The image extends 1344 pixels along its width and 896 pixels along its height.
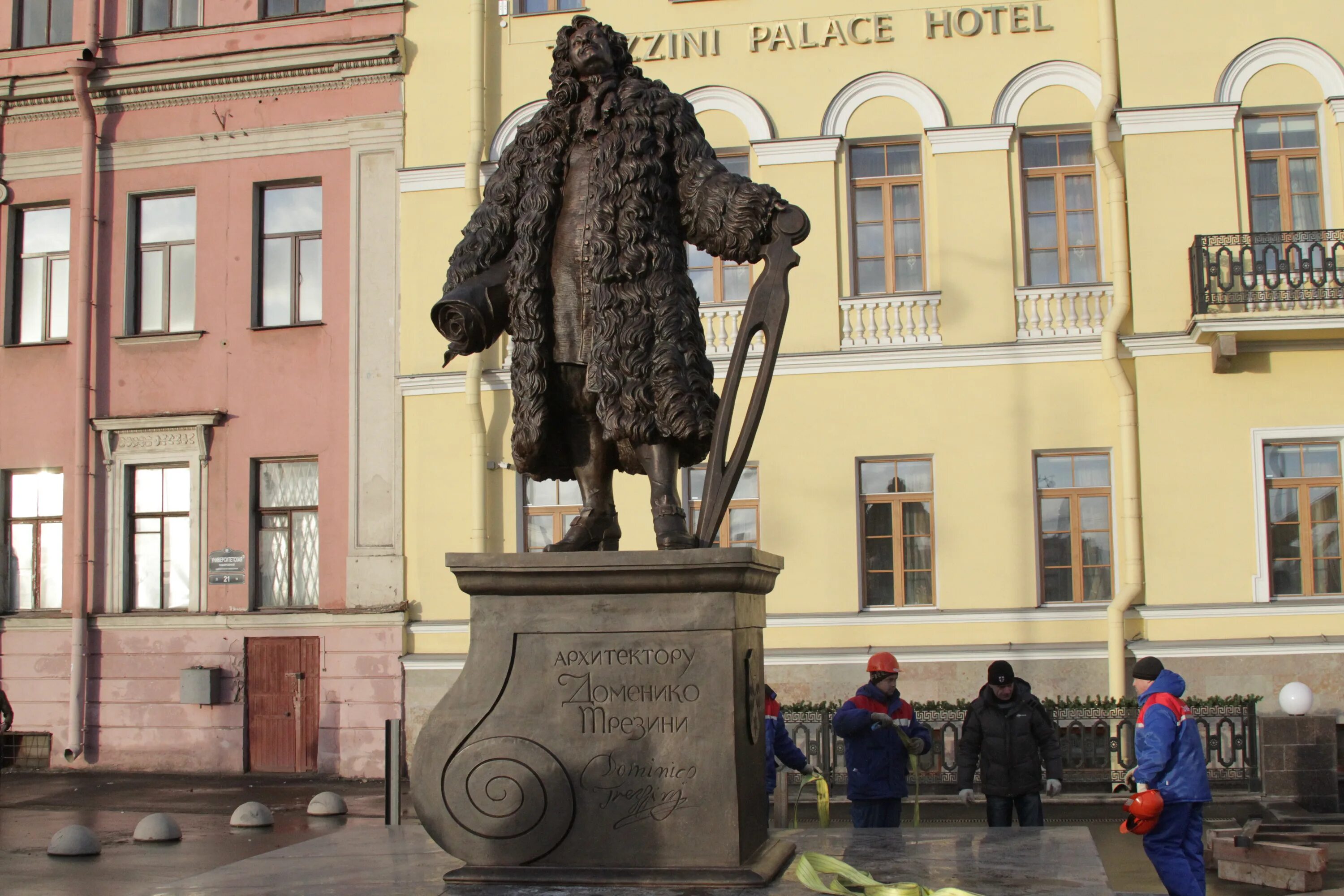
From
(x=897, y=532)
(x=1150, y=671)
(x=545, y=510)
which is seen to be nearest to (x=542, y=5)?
(x=545, y=510)

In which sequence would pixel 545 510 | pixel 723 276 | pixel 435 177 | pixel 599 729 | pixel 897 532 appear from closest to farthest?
pixel 599 729
pixel 897 532
pixel 723 276
pixel 545 510
pixel 435 177

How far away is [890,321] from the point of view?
17797 millimetres

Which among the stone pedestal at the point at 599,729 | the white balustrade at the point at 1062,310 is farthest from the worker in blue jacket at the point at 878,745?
the white balustrade at the point at 1062,310

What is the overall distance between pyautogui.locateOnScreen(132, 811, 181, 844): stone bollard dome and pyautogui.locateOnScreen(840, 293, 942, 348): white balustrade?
30.4 ft

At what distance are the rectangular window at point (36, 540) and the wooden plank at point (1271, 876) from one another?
1563 centimetres

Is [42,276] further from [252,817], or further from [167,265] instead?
[252,817]

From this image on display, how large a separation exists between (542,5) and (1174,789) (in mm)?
14920

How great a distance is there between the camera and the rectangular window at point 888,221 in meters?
18.0

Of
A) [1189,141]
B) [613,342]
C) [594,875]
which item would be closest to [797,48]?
[1189,141]

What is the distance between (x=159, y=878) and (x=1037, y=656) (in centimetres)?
1013

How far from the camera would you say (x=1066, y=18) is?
17.7m

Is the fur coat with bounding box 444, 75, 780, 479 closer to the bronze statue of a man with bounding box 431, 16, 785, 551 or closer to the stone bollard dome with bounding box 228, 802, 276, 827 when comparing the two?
the bronze statue of a man with bounding box 431, 16, 785, 551

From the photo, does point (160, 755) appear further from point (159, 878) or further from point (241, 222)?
point (159, 878)
